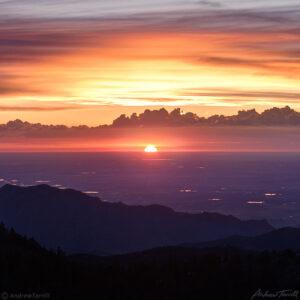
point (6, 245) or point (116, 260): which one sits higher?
point (6, 245)

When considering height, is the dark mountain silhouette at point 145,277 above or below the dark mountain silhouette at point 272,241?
above

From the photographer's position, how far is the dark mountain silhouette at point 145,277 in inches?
3063

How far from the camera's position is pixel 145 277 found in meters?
86.8

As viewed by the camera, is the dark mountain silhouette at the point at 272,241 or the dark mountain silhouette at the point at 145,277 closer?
the dark mountain silhouette at the point at 145,277

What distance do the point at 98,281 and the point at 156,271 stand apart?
12698mm

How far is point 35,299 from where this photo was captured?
2731 inches

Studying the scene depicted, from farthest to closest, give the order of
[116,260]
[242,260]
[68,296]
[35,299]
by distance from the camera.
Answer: [116,260] < [242,260] < [68,296] < [35,299]

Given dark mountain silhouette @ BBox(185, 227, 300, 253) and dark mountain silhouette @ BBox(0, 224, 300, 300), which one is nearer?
dark mountain silhouette @ BBox(0, 224, 300, 300)

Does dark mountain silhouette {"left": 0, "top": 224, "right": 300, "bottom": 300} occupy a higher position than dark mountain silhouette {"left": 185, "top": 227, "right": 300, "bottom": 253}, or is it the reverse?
dark mountain silhouette {"left": 0, "top": 224, "right": 300, "bottom": 300}

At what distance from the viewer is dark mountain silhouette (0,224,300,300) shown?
255 ft

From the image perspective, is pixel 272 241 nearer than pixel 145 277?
No

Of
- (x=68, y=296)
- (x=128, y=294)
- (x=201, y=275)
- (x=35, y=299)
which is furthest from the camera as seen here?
(x=201, y=275)

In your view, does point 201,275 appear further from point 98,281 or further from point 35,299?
point 35,299

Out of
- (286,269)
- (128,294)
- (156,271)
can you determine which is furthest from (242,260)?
(128,294)
